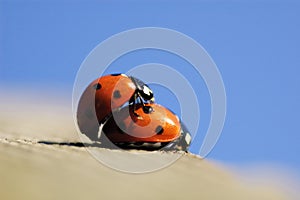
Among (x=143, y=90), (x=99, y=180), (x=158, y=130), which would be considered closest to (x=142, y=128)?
(x=158, y=130)

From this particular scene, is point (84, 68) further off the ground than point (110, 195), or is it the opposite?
point (84, 68)

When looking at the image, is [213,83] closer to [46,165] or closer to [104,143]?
[104,143]

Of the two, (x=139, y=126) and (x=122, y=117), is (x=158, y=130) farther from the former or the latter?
(x=122, y=117)

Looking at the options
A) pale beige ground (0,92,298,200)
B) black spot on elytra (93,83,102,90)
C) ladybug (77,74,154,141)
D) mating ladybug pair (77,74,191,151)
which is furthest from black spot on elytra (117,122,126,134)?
pale beige ground (0,92,298,200)

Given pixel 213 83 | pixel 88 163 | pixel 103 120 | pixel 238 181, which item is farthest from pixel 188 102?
pixel 88 163

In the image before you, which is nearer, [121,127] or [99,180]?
[99,180]

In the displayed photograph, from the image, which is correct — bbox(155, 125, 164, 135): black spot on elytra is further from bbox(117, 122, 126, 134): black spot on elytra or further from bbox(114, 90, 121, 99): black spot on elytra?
bbox(114, 90, 121, 99): black spot on elytra

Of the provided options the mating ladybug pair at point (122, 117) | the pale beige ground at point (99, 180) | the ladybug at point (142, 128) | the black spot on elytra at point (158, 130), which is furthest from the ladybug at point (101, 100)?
the pale beige ground at point (99, 180)
